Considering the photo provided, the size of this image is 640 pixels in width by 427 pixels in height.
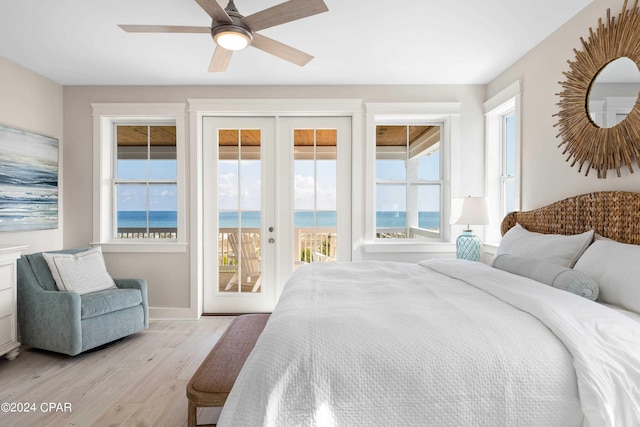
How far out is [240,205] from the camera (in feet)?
12.5

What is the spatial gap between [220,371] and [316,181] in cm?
242

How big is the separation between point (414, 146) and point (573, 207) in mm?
1802

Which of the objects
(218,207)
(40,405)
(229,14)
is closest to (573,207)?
(229,14)

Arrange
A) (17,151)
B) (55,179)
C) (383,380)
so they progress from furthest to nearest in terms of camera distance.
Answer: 1. (55,179)
2. (17,151)
3. (383,380)

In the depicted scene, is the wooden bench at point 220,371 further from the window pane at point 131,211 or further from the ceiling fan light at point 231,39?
the window pane at point 131,211

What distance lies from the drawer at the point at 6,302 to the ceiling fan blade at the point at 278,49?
2.60 meters

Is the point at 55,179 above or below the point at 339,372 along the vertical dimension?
above

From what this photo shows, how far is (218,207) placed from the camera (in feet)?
12.5

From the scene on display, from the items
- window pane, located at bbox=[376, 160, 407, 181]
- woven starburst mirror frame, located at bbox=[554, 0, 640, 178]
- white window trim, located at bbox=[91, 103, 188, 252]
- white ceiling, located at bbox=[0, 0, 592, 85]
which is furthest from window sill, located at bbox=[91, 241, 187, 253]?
→ woven starburst mirror frame, located at bbox=[554, 0, 640, 178]

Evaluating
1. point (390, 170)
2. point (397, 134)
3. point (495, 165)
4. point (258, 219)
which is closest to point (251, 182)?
point (258, 219)

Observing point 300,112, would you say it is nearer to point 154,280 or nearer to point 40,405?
point 154,280

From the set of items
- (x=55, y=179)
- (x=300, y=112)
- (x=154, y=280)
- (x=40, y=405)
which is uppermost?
(x=300, y=112)

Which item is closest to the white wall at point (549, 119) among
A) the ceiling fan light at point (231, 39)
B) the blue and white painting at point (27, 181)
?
the ceiling fan light at point (231, 39)

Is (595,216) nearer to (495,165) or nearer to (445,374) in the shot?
(495,165)
